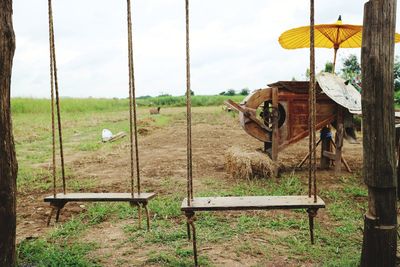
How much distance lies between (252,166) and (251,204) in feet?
10.7

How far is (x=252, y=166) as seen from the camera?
6.32 meters

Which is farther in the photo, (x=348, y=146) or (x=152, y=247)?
(x=348, y=146)

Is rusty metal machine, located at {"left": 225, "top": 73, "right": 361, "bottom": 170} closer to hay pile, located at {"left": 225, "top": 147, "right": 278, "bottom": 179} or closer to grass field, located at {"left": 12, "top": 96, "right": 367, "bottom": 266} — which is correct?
hay pile, located at {"left": 225, "top": 147, "right": 278, "bottom": 179}

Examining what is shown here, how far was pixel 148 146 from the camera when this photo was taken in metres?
10.5

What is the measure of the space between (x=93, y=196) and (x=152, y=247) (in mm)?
702

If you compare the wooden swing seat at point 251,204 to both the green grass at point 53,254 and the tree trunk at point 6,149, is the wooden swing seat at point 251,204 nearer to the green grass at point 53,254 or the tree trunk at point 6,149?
the green grass at point 53,254

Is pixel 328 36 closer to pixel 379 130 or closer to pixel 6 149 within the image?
pixel 379 130

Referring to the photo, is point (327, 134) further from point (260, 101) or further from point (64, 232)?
point (64, 232)

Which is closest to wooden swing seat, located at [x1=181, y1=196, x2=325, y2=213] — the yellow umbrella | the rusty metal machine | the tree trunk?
the tree trunk

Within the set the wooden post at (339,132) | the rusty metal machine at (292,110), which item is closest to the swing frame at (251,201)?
the rusty metal machine at (292,110)

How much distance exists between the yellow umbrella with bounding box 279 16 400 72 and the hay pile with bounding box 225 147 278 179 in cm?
236

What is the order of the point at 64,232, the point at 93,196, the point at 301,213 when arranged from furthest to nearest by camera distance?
the point at 301,213, the point at 64,232, the point at 93,196

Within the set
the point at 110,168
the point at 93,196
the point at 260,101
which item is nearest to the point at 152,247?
the point at 93,196

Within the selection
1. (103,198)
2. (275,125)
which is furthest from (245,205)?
(275,125)
